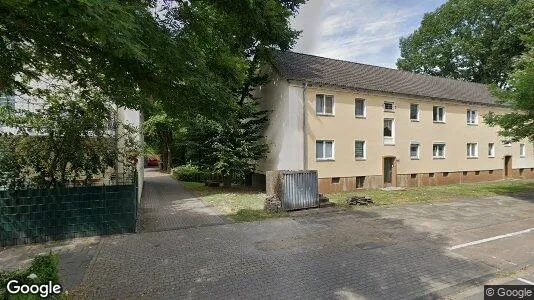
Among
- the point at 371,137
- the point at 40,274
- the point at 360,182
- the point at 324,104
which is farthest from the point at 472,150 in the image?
the point at 40,274

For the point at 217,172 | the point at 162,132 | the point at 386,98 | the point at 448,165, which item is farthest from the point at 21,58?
the point at 162,132

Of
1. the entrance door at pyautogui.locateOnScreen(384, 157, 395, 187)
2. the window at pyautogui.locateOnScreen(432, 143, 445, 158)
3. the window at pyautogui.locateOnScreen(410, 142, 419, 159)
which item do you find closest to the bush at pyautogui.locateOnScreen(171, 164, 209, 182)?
the entrance door at pyautogui.locateOnScreen(384, 157, 395, 187)

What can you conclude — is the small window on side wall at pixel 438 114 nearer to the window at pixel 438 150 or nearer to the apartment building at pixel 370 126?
the apartment building at pixel 370 126

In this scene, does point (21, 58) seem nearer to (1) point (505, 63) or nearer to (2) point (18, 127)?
(2) point (18, 127)

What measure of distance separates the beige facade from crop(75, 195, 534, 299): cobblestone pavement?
25.1ft

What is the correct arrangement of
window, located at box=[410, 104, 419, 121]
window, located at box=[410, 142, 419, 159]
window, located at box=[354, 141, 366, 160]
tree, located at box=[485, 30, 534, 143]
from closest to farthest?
tree, located at box=[485, 30, 534, 143], window, located at box=[354, 141, 366, 160], window, located at box=[410, 142, 419, 159], window, located at box=[410, 104, 419, 121]

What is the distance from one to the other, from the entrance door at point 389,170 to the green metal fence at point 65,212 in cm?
1727

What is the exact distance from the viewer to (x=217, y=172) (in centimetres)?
1881

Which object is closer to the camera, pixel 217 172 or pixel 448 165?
pixel 217 172

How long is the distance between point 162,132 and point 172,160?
5297 millimetres

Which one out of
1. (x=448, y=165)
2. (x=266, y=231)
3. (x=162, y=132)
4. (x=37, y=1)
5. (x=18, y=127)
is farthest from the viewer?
(x=162, y=132)

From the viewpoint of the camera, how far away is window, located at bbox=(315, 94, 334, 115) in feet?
64.0

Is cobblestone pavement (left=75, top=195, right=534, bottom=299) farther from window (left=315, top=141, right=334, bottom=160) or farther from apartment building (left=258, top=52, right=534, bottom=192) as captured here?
apartment building (left=258, top=52, right=534, bottom=192)

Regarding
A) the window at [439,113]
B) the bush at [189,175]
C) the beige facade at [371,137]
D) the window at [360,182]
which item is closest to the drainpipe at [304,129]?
the beige facade at [371,137]
